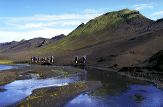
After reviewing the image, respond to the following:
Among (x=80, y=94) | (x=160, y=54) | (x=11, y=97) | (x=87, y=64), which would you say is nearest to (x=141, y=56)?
(x=87, y=64)

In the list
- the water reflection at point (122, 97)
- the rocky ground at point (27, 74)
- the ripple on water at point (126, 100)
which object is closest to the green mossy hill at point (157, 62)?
the rocky ground at point (27, 74)

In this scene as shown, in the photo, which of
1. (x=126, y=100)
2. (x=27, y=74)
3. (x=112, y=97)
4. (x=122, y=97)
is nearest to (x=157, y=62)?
(x=27, y=74)

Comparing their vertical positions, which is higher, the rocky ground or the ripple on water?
the rocky ground

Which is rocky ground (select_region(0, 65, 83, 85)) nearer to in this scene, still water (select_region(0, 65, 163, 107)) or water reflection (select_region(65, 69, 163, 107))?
still water (select_region(0, 65, 163, 107))

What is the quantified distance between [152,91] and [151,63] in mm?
36738

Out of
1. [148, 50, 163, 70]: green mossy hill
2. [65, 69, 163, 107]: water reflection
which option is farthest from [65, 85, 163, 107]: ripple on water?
[148, 50, 163, 70]: green mossy hill

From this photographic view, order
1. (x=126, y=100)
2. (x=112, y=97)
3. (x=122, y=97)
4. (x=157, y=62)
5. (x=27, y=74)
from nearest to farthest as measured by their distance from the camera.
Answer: (x=126, y=100), (x=112, y=97), (x=122, y=97), (x=157, y=62), (x=27, y=74)

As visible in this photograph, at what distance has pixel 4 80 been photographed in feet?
241

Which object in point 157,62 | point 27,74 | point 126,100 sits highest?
point 157,62

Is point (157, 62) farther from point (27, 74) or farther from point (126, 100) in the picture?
point (126, 100)

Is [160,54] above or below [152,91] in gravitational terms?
above

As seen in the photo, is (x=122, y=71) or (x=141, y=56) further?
(x=141, y=56)

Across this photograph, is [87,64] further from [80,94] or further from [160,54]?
[80,94]

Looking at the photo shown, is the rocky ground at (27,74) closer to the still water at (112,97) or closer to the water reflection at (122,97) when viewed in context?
the still water at (112,97)
